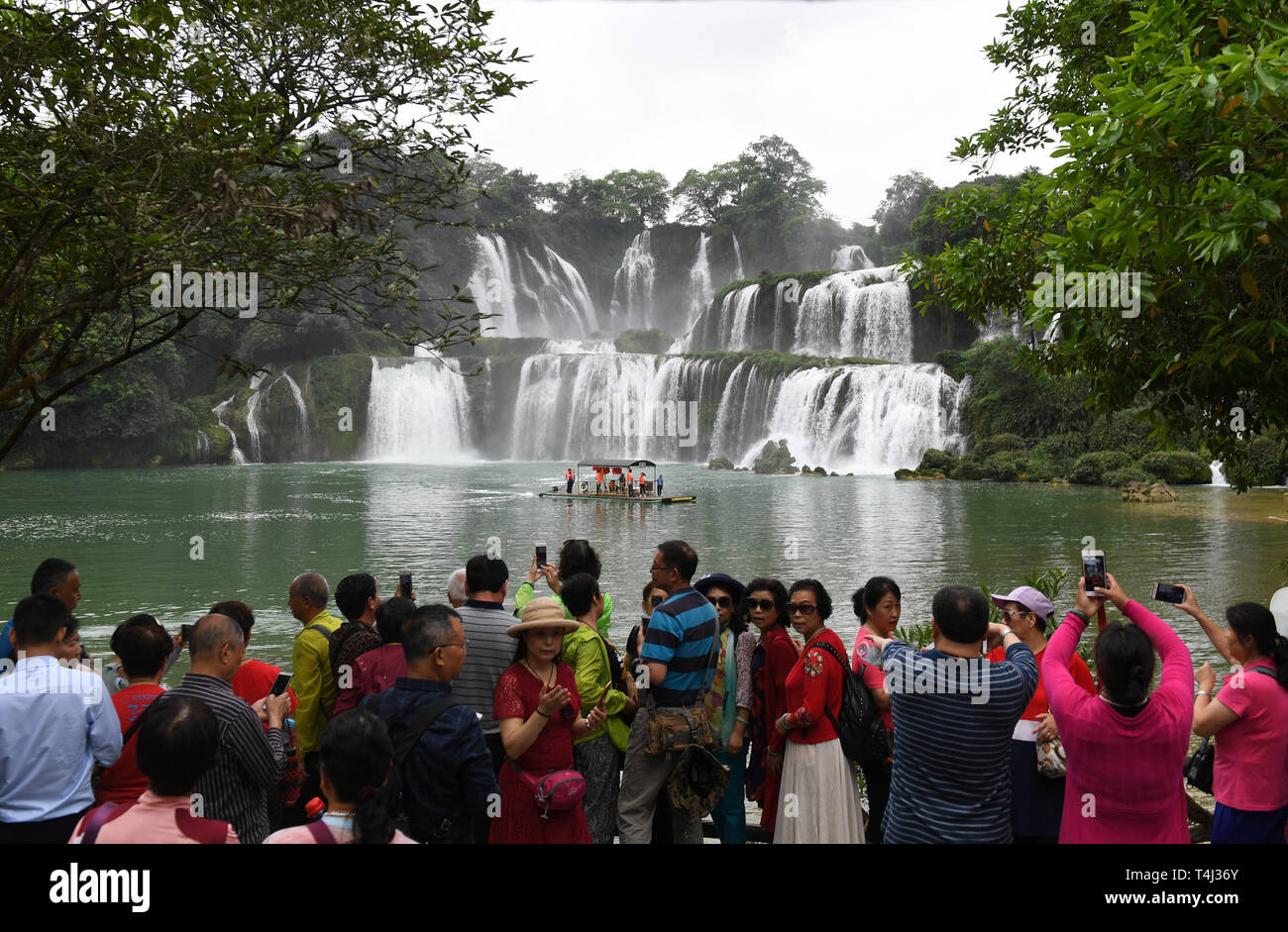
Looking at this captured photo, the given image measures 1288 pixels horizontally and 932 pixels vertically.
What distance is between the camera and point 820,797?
12.9 feet

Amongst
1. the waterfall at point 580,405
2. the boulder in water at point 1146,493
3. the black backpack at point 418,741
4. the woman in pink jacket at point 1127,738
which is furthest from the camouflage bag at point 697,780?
the waterfall at point 580,405

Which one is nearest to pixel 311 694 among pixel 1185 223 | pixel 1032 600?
pixel 1032 600

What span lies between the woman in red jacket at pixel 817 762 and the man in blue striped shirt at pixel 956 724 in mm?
555

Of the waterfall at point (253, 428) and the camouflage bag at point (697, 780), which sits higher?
the waterfall at point (253, 428)

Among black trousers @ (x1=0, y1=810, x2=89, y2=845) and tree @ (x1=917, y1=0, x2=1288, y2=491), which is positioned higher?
tree @ (x1=917, y1=0, x2=1288, y2=491)

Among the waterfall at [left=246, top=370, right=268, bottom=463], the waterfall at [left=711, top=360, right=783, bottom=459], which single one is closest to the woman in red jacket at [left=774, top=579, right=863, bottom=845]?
the waterfall at [left=711, top=360, right=783, bottom=459]

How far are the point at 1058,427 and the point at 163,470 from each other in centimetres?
3831

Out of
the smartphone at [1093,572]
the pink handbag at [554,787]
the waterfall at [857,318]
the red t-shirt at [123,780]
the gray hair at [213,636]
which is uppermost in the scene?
the waterfall at [857,318]

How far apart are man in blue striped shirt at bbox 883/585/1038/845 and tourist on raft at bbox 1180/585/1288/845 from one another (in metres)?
0.80

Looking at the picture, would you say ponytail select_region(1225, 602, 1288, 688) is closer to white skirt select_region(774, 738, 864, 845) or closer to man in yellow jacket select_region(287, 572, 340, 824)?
white skirt select_region(774, 738, 864, 845)

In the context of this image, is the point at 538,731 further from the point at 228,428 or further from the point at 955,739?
the point at 228,428

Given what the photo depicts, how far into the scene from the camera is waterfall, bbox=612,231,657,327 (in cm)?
6931

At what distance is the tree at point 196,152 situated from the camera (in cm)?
Result: 501

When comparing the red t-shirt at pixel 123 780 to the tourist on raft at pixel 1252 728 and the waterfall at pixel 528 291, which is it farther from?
the waterfall at pixel 528 291
